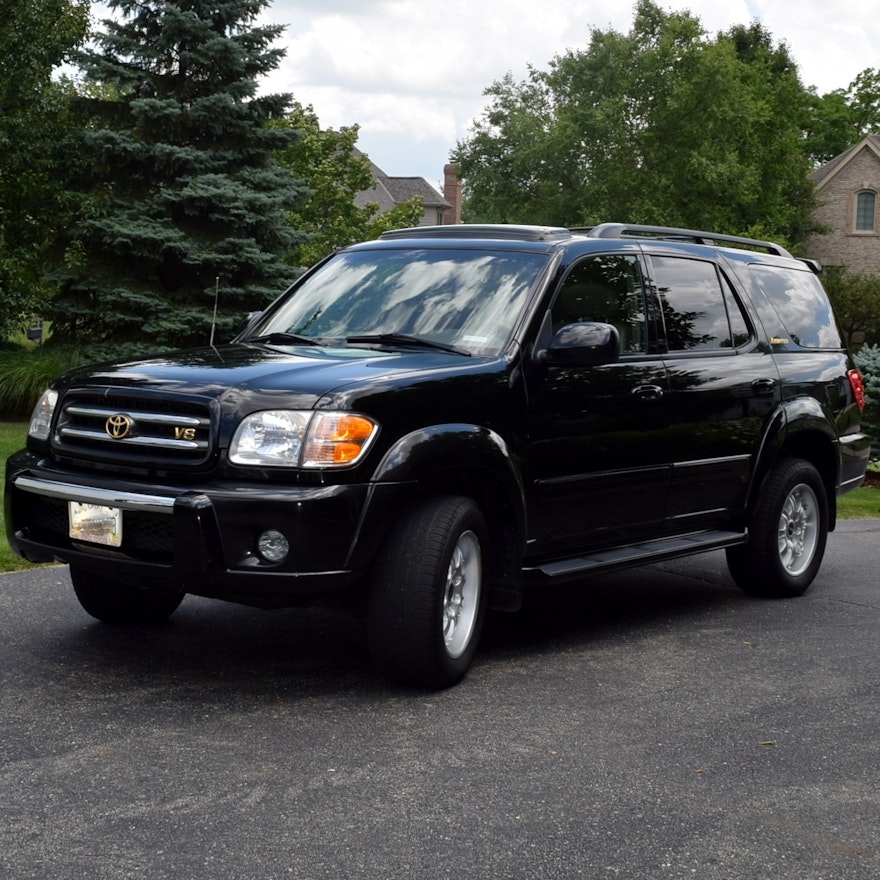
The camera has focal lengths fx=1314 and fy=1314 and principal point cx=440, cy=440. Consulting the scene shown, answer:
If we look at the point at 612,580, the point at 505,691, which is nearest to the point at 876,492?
the point at 612,580

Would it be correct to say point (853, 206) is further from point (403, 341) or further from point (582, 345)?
point (403, 341)

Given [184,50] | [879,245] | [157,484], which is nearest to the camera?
[157,484]

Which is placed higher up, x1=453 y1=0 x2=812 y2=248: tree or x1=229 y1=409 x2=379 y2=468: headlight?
x1=453 y1=0 x2=812 y2=248: tree

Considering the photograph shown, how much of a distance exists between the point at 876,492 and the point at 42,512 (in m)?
13.0

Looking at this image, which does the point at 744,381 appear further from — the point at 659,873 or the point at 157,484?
the point at 659,873

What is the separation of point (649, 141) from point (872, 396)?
36.5 m

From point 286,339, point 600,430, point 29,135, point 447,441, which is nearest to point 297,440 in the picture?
point 447,441

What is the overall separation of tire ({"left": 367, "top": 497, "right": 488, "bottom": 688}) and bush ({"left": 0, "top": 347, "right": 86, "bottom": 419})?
626 inches

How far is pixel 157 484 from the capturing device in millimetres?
5066

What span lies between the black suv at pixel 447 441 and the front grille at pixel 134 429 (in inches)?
0.4

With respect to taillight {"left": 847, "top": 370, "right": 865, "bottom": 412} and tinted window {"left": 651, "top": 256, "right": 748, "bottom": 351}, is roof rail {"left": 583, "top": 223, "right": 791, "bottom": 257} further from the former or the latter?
taillight {"left": 847, "top": 370, "right": 865, "bottom": 412}

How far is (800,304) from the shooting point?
323 inches

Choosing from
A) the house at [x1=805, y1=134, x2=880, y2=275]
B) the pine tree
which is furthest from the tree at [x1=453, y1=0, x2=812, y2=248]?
the pine tree

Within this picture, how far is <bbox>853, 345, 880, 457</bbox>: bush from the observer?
60.7ft
